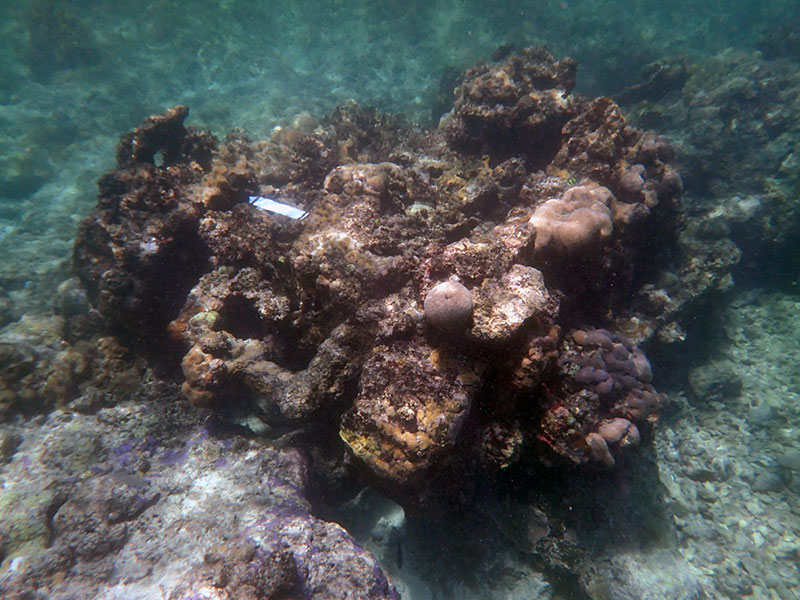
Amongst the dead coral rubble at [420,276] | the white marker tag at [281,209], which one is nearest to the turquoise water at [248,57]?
the dead coral rubble at [420,276]

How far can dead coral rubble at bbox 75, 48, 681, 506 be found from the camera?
361 cm

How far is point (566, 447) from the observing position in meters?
3.78

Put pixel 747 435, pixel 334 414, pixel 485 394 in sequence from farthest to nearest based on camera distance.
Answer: pixel 747 435 → pixel 334 414 → pixel 485 394

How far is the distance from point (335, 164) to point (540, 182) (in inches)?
150

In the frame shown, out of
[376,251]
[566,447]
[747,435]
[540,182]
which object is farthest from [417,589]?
[747,435]

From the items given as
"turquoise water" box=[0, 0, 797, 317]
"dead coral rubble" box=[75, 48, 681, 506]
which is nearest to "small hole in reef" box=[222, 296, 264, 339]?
"dead coral rubble" box=[75, 48, 681, 506]

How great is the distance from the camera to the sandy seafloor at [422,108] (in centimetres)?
573

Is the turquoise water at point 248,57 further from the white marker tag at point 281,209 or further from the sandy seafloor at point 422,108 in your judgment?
the white marker tag at point 281,209

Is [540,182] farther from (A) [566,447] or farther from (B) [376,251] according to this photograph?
(A) [566,447]

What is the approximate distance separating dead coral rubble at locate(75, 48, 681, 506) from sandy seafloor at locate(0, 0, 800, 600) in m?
2.17

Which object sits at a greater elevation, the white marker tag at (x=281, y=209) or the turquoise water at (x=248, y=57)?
the turquoise water at (x=248, y=57)

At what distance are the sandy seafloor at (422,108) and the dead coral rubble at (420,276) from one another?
2.17 meters

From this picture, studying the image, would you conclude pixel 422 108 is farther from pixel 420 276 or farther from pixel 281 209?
pixel 420 276

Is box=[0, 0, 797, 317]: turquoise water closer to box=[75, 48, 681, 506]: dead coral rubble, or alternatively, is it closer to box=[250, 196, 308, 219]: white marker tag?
box=[75, 48, 681, 506]: dead coral rubble
